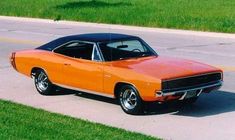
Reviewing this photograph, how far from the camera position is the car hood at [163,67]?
1000 cm

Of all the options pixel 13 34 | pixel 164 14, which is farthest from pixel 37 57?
pixel 164 14

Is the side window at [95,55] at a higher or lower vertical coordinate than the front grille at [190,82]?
higher

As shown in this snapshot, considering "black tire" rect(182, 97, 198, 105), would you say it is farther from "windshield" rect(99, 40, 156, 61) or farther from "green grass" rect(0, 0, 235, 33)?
"green grass" rect(0, 0, 235, 33)

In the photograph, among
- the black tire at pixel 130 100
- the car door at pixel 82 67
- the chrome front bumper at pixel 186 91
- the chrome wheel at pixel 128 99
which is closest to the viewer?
the chrome front bumper at pixel 186 91

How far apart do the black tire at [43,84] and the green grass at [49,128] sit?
1.97 m

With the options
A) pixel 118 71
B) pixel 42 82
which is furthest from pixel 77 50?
pixel 118 71

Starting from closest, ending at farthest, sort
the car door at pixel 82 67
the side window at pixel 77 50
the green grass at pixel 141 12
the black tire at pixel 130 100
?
the black tire at pixel 130 100, the car door at pixel 82 67, the side window at pixel 77 50, the green grass at pixel 141 12

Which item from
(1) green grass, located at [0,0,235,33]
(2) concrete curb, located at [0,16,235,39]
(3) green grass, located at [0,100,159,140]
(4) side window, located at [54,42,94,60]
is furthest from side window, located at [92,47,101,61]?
(1) green grass, located at [0,0,235,33]

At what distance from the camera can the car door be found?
1090 centimetres

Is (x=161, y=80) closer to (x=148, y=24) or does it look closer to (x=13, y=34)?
(x=13, y=34)

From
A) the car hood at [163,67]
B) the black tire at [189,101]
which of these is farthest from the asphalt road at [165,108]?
the car hood at [163,67]

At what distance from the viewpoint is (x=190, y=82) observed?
10.1m

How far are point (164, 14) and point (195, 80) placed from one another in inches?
850

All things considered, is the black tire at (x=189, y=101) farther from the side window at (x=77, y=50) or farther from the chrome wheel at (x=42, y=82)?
the chrome wheel at (x=42, y=82)
